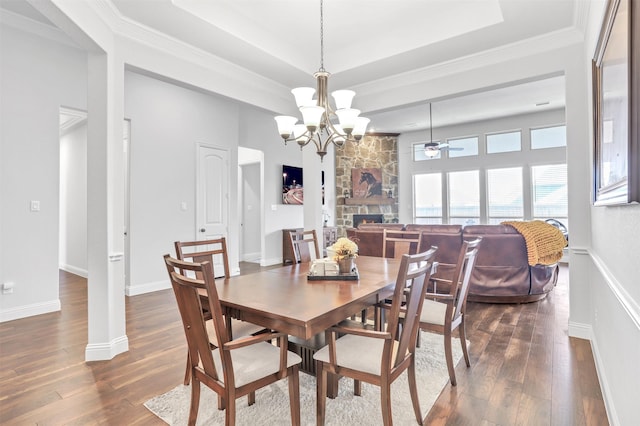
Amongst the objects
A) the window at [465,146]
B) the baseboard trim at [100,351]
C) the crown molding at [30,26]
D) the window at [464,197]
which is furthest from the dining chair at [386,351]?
the window at [465,146]

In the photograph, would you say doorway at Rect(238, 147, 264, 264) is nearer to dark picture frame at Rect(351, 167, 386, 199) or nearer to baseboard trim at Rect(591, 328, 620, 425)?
dark picture frame at Rect(351, 167, 386, 199)

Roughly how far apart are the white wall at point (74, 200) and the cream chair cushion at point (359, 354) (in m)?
5.65

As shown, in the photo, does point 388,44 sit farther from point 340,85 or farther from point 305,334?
point 305,334

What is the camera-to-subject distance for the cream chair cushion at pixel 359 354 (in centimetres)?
164

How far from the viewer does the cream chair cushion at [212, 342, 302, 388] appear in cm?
157

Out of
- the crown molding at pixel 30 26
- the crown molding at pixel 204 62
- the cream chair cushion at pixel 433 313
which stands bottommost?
the cream chair cushion at pixel 433 313

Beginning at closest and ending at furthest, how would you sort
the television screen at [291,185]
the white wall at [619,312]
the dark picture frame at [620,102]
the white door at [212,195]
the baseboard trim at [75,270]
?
the dark picture frame at [620,102]
the white wall at [619,312]
the white door at [212,195]
the baseboard trim at [75,270]
the television screen at [291,185]

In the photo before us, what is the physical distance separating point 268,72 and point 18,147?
2.83 meters

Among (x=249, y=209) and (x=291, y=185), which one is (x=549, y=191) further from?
(x=249, y=209)

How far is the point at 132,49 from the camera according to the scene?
2.92m

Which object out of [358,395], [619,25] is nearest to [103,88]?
[358,395]

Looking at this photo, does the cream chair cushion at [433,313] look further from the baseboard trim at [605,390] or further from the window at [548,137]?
the window at [548,137]

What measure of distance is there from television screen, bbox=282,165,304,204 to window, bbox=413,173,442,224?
3397 mm

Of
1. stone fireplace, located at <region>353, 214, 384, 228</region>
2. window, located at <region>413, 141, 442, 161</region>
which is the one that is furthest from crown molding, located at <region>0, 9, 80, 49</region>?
window, located at <region>413, 141, 442, 161</region>
